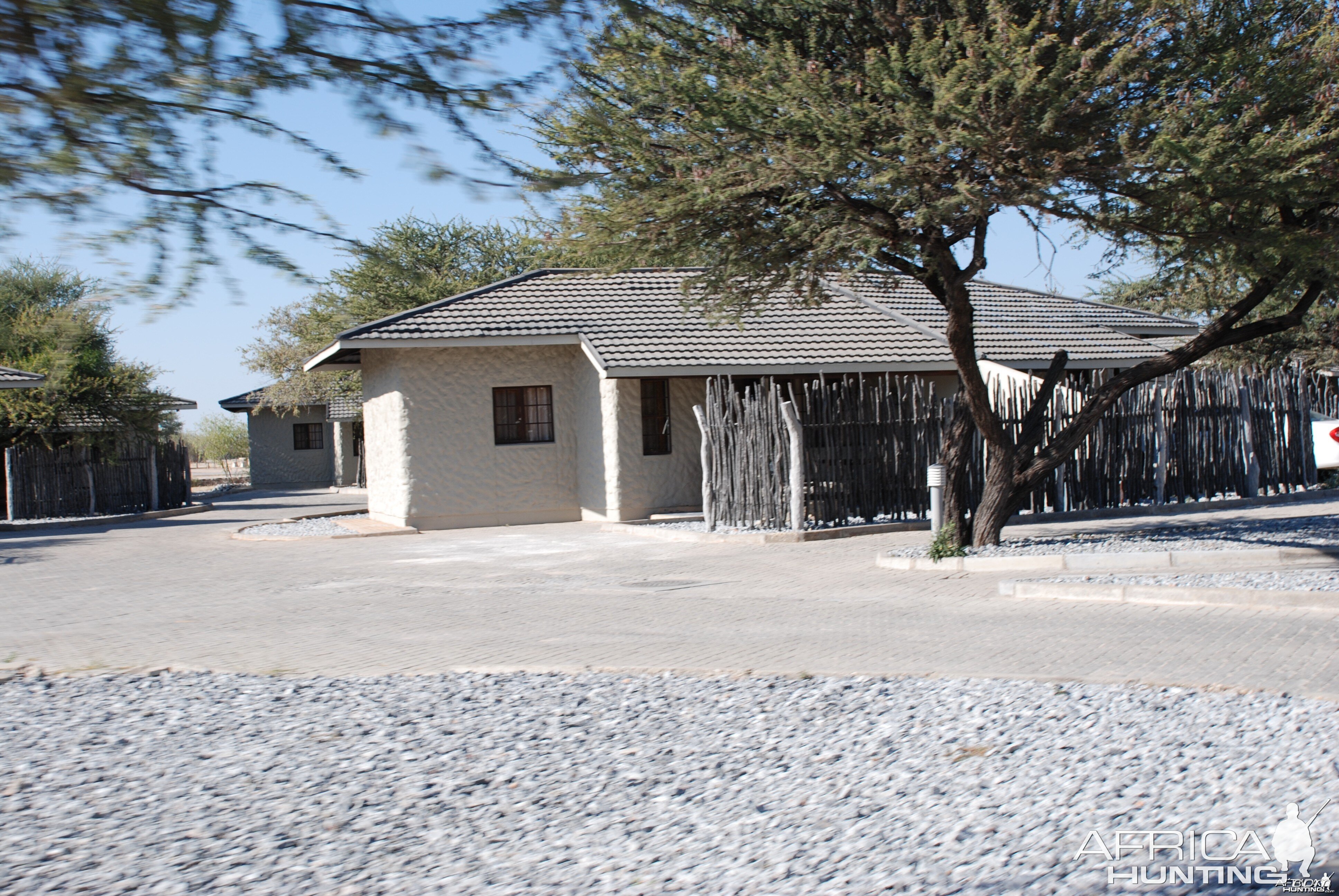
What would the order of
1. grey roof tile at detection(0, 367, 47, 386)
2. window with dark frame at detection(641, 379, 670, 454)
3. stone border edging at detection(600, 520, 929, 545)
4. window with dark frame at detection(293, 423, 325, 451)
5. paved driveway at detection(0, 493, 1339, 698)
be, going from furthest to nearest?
window with dark frame at detection(293, 423, 325, 451) < grey roof tile at detection(0, 367, 47, 386) < window with dark frame at detection(641, 379, 670, 454) < stone border edging at detection(600, 520, 929, 545) < paved driveway at detection(0, 493, 1339, 698)

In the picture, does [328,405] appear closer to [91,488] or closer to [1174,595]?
[91,488]

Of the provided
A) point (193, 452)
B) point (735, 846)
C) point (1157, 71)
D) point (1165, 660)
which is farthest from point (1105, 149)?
point (193, 452)

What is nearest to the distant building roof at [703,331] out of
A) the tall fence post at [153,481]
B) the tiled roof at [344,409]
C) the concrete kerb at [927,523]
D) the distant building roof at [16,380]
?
the concrete kerb at [927,523]

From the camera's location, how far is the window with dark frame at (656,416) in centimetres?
2083

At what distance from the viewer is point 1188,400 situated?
60.2 ft

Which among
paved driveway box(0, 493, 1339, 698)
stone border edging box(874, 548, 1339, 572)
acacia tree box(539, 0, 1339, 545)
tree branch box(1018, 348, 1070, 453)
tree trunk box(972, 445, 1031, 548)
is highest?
acacia tree box(539, 0, 1339, 545)

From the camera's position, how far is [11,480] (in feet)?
91.0

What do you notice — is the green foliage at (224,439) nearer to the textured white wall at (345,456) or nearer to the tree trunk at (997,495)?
the textured white wall at (345,456)

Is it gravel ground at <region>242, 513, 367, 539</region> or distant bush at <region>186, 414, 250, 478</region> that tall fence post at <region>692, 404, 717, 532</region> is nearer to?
gravel ground at <region>242, 513, 367, 539</region>

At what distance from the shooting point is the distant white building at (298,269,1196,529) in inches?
797

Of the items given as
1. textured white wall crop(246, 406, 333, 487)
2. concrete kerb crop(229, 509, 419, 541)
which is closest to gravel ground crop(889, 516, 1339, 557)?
concrete kerb crop(229, 509, 419, 541)

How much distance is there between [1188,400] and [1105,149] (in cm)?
833

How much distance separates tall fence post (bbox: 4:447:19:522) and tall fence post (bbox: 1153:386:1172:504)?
82.8 ft

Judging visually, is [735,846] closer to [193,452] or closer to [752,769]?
[752,769]
